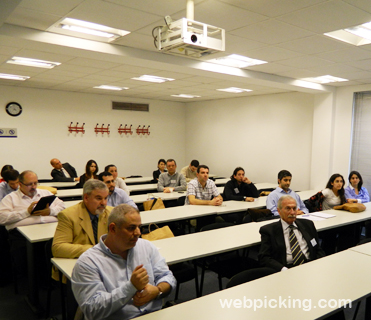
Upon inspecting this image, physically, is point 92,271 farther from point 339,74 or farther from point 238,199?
point 339,74

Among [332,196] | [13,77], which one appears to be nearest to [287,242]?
[332,196]

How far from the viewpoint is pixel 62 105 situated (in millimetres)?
8453

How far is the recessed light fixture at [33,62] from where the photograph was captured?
205 inches

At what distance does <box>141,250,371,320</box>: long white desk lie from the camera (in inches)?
67.2

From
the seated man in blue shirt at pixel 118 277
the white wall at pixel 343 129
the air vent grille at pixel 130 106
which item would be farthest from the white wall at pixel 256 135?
the seated man in blue shirt at pixel 118 277

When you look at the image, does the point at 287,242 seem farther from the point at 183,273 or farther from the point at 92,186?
the point at 92,186

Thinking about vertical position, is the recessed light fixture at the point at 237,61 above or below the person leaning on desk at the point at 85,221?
above

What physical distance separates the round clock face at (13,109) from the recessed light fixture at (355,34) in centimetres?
719

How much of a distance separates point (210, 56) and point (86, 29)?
72.4 inches

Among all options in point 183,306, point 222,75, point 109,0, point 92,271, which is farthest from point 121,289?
point 222,75

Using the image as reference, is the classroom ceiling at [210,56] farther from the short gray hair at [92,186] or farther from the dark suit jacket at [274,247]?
the dark suit jacket at [274,247]

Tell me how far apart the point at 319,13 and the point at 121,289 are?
9.88 feet

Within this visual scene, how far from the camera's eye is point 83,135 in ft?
29.0

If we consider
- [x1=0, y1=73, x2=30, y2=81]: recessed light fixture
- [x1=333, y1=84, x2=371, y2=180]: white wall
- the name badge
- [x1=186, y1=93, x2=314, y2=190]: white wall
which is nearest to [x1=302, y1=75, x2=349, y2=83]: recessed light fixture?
[x1=333, y1=84, x2=371, y2=180]: white wall
